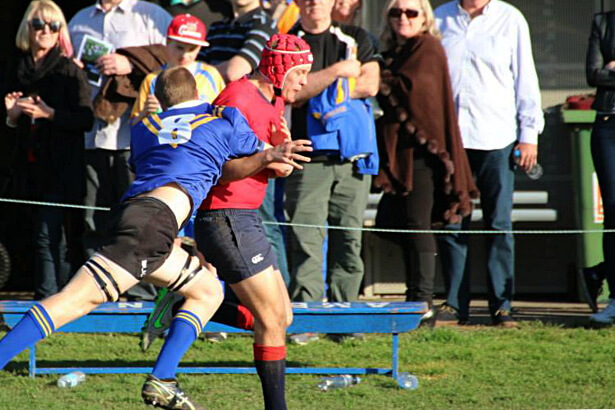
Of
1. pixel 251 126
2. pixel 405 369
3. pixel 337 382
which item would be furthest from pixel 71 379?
pixel 405 369

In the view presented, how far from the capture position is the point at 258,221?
623 centimetres

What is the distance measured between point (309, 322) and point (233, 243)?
1411 millimetres

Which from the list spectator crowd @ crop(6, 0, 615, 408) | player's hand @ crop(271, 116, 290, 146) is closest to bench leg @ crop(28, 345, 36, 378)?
spectator crowd @ crop(6, 0, 615, 408)

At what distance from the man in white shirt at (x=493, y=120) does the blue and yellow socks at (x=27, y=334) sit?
14.0 ft

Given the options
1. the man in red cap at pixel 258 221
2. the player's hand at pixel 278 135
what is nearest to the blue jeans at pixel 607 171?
the man in red cap at pixel 258 221

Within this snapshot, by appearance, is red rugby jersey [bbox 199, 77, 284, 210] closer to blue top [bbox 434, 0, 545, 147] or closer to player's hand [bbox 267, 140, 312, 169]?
player's hand [bbox 267, 140, 312, 169]

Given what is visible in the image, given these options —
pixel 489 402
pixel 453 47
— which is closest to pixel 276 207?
pixel 453 47

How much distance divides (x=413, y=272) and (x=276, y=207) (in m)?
1.21

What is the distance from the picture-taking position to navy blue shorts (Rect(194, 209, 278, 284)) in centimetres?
598

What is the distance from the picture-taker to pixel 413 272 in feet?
28.3

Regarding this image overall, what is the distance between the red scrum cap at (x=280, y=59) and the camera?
6297 millimetres

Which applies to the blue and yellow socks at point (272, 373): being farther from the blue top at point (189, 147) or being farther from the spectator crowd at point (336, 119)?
the spectator crowd at point (336, 119)

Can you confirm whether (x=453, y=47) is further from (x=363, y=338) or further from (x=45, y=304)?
(x=45, y=304)

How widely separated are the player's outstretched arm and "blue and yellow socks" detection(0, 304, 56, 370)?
117 cm
